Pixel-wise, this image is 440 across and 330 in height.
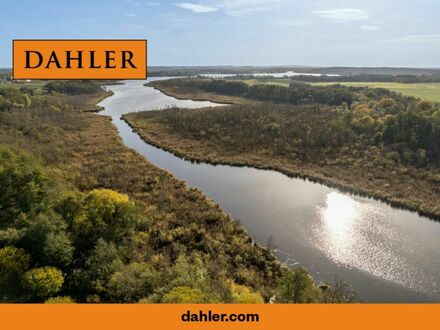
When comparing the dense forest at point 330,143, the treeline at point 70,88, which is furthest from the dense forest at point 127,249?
Answer: the treeline at point 70,88

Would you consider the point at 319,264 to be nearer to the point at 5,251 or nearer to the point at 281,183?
the point at 281,183

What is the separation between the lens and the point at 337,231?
38125 millimetres

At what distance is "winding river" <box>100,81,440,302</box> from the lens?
1189 inches

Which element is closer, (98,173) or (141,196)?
(141,196)

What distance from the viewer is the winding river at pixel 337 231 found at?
30212 mm

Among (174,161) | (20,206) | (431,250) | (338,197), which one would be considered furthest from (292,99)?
(20,206)

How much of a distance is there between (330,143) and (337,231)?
107ft

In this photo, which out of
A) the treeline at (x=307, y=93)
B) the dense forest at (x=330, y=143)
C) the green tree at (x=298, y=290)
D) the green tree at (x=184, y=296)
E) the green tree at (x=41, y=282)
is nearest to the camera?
the green tree at (x=184, y=296)

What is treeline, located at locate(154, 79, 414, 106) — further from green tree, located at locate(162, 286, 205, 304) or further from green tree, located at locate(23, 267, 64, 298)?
green tree, located at locate(23, 267, 64, 298)

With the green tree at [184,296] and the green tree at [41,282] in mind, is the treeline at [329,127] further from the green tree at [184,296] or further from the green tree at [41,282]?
the green tree at [41,282]

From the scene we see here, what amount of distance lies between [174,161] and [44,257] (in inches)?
1574

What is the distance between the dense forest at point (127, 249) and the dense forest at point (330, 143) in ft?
67.6

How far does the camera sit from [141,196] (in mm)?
44844

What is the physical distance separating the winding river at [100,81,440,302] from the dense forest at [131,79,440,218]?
14.1 feet
